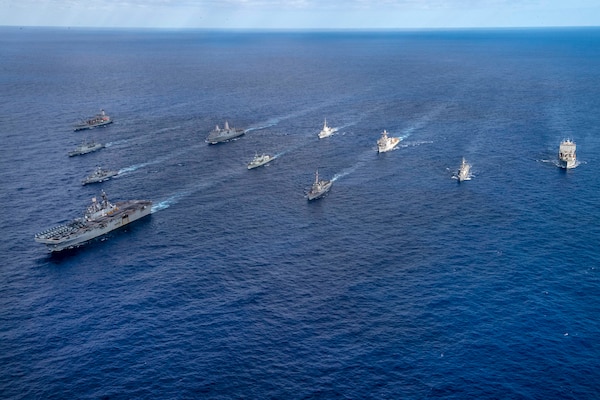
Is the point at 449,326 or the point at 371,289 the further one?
the point at 371,289

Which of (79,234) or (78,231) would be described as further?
(78,231)

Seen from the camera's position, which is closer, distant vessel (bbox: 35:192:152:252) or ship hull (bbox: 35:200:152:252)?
ship hull (bbox: 35:200:152:252)

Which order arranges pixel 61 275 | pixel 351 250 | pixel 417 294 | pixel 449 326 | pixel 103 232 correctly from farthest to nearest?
pixel 103 232, pixel 351 250, pixel 61 275, pixel 417 294, pixel 449 326

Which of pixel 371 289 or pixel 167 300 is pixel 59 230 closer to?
pixel 167 300

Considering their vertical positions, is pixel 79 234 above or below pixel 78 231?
below

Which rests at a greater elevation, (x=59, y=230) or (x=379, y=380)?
(x=59, y=230)

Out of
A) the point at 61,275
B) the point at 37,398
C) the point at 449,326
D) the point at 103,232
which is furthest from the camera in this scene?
the point at 103,232

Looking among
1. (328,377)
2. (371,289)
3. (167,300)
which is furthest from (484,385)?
(167,300)

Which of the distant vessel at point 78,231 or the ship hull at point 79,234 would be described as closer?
the ship hull at point 79,234

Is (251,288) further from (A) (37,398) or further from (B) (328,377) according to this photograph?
(A) (37,398)
